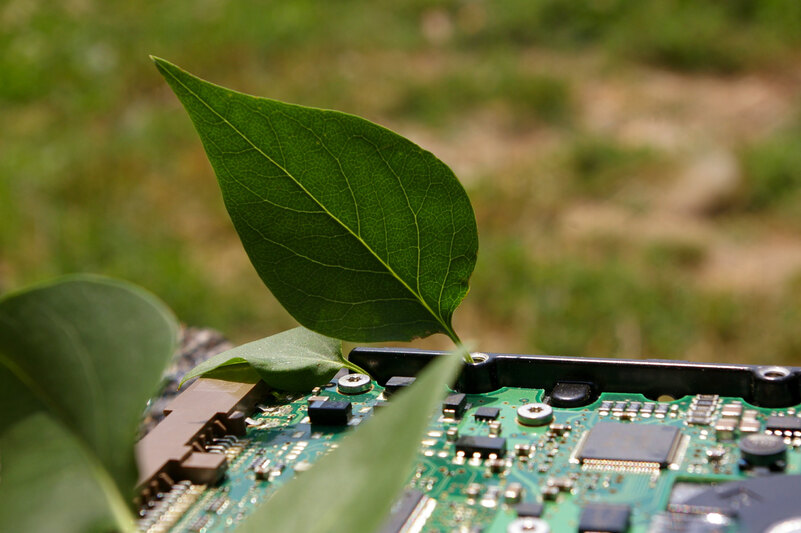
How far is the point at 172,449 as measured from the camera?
50 centimetres

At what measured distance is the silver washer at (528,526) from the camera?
41 centimetres

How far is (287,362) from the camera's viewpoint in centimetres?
57

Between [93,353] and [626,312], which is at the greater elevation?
[93,353]

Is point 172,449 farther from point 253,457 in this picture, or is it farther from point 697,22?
point 697,22

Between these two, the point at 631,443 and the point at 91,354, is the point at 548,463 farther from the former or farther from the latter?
the point at 91,354

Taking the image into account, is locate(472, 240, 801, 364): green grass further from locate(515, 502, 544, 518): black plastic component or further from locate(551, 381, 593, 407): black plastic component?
locate(515, 502, 544, 518): black plastic component

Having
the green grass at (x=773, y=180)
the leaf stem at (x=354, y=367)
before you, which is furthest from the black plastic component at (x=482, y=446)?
the green grass at (x=773, y=180)

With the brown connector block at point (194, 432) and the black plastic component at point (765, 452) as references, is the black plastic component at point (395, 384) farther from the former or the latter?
the black plastic component at point (765, 452)

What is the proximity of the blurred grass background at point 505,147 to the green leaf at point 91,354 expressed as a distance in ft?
3.57

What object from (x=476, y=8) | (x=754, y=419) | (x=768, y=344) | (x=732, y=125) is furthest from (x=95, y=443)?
(x=476, y=8)

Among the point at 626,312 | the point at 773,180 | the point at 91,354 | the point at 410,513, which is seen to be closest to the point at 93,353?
the point at 91,354

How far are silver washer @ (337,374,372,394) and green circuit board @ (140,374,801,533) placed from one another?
2 centimetres

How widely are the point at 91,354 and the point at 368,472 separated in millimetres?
99

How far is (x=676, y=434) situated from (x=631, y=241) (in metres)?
1.15
